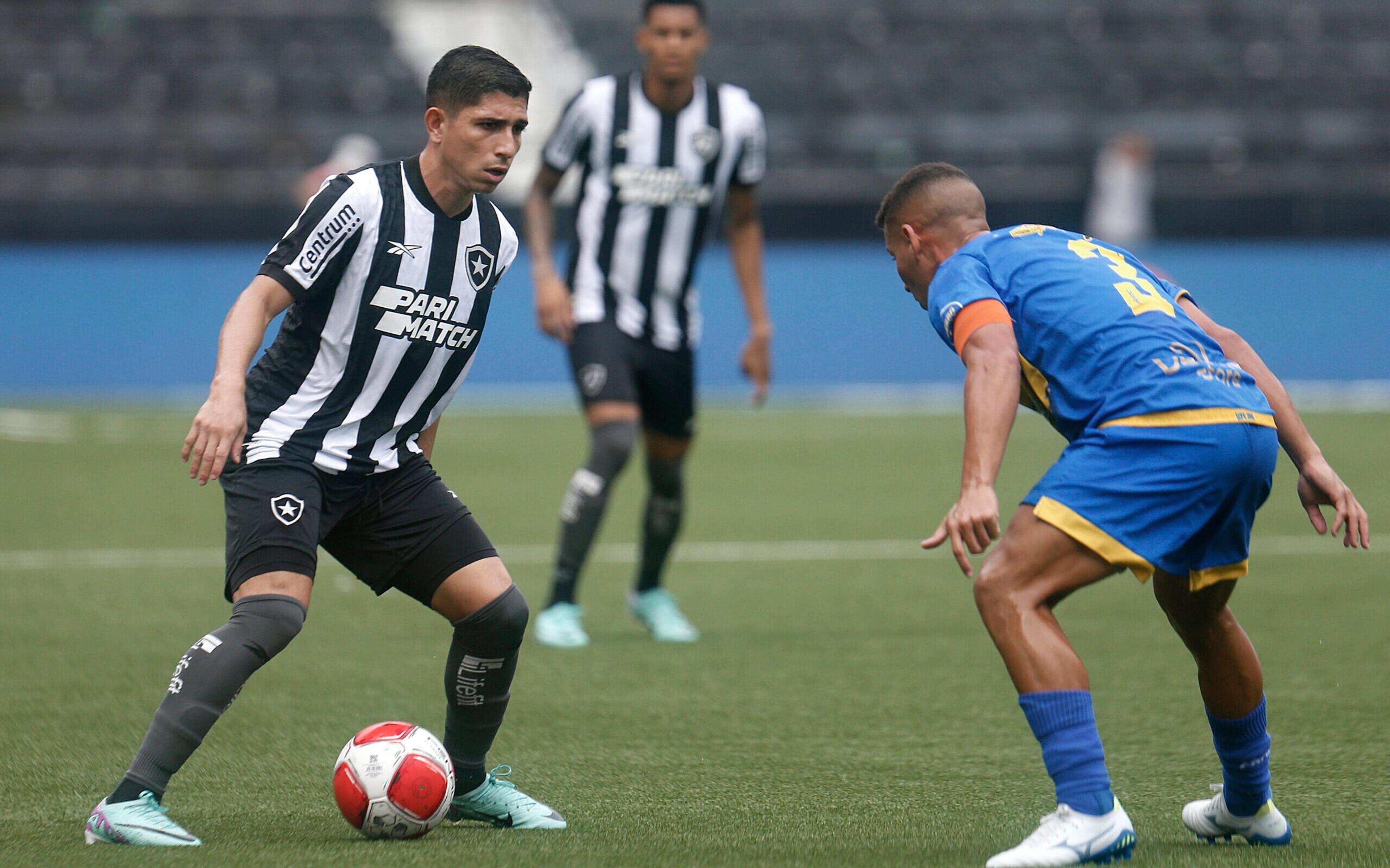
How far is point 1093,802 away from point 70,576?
5.62m

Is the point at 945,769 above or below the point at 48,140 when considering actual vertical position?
below

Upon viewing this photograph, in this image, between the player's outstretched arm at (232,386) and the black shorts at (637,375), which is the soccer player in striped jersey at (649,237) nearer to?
the black shorts at (637,375)

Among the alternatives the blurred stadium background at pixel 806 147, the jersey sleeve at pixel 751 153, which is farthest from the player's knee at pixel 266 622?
the blurred stadium background at pixel 806 147

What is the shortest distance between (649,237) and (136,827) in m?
3.73

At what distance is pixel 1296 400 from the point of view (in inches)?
605

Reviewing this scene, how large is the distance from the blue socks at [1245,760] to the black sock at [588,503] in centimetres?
308

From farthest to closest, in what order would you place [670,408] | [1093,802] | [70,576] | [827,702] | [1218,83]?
[1218,83] → [70,576] → [670,408] → [827,702] → [1093,802]

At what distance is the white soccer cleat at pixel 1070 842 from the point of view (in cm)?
317

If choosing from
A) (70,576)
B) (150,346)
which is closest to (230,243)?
(150,346)

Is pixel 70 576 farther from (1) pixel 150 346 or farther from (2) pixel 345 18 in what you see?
(2) pixel 345 18

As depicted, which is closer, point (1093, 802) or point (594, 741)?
point (1093, 802)

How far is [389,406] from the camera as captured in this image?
383 centimetres

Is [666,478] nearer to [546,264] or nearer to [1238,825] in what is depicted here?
[546,264]

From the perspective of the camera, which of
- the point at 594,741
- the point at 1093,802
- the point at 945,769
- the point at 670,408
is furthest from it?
the point at 670,408
